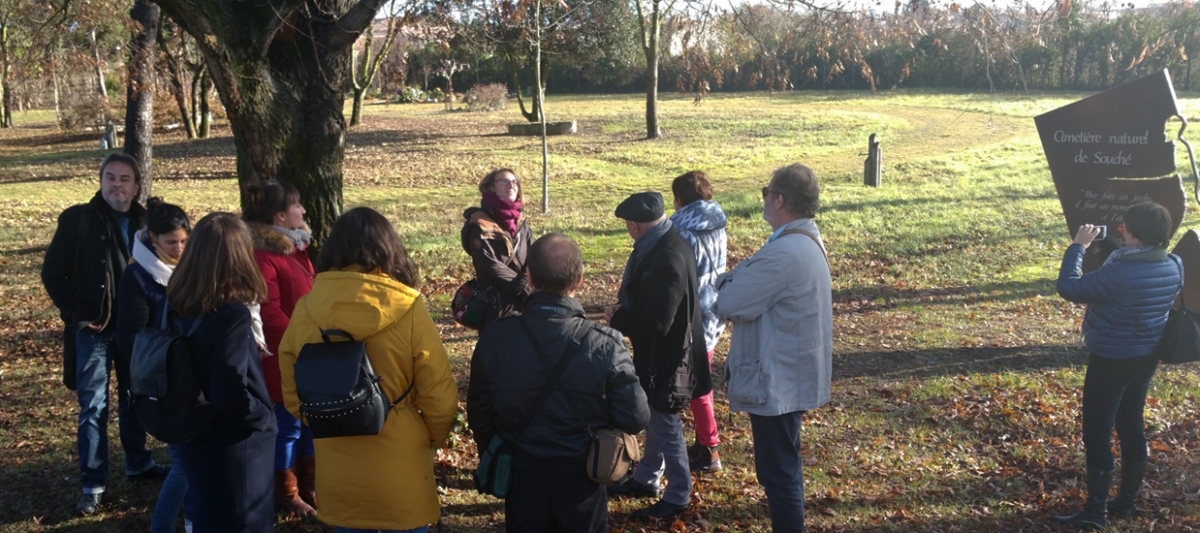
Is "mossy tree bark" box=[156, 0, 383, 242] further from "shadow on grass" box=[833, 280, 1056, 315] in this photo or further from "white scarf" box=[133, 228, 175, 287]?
"shadow on grass" box=[833, 280, 1056, 315]

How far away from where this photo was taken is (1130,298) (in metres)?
4.53

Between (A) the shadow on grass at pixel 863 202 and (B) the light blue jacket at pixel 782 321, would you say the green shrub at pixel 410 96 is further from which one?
(B) the light blue jacket at pixel 782 321

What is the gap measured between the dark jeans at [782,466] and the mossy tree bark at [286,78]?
4.10m

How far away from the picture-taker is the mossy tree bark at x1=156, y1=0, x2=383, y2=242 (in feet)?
20.4

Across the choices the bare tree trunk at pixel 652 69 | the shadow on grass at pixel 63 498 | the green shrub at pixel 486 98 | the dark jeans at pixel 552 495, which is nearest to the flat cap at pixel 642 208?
the dark jeans at pixel 552 495

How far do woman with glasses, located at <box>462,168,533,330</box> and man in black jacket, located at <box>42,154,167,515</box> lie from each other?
1950 mm

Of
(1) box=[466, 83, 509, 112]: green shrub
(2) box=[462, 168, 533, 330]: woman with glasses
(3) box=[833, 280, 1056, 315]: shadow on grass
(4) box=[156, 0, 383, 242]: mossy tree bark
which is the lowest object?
(3) box=[833, 280, 1056, 315]: shadow on grass

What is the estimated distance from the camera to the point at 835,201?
1639 cm

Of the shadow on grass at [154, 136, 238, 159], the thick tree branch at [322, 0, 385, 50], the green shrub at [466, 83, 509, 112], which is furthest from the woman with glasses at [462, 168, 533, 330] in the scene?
the green shrub at [466, 83, 509, 112]

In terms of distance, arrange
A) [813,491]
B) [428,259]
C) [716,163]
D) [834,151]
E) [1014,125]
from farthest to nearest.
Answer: [1014,125]
[834,151]
[716,163]
[428,259]
[813,491]

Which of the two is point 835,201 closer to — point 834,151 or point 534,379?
point 834,151

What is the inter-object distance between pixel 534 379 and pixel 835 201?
551 inches

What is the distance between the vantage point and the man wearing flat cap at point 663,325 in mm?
4363

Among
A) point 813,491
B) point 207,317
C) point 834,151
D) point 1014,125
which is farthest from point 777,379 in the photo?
point 1014,125
